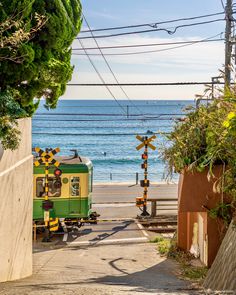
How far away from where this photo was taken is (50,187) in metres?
18.8

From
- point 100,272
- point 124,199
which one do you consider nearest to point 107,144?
point 124,199

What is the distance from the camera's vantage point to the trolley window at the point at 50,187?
18781 millimetres

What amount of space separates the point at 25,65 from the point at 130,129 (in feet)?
329

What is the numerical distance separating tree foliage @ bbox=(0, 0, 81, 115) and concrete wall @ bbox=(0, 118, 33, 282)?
938 mm

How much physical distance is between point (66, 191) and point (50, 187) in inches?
25.0

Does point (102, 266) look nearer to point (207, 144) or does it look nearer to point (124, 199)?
point (207, 144)

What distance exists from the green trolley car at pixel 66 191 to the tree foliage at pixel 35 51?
7598mm

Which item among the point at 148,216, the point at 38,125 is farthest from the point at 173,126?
the point at 38,125

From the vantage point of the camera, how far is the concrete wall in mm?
9148

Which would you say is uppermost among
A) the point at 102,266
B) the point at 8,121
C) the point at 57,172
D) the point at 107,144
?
the point at 107,144

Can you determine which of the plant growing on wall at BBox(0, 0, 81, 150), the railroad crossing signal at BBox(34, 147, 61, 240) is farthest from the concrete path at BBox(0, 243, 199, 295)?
the plant growing on wall at BBox(0, 0, 81, 150)

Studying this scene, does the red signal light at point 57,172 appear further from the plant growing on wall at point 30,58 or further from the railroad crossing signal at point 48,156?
the plant growing on wall at point 30,58

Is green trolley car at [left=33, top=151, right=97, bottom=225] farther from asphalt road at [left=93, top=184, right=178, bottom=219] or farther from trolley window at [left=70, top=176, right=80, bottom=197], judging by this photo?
asphalt road at [left=93, top=184, right=178, bottom=219]

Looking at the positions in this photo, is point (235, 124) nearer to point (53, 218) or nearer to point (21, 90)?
point (21, 90)
